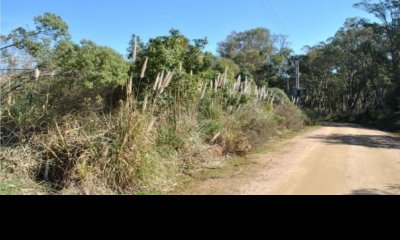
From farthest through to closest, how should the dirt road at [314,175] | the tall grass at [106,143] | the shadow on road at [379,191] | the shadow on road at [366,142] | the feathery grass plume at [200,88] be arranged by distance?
the shadow on road at [366,142] → the feathery grass plume at [200,88] → the dirt road at [314,175] → the shadow on road at [379,191] → the tall grass at [106,143]

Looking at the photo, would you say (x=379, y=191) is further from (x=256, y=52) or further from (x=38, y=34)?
(x=256, y=52)

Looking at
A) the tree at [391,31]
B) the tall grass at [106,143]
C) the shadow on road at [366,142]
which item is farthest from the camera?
the tree at [391,31]

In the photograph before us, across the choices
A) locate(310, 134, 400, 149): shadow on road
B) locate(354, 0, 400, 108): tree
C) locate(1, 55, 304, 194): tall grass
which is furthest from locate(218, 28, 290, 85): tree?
locate(1, 55, 304, 194): tall grass

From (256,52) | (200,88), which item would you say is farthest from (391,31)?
(200,88)

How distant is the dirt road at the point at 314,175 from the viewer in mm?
9125

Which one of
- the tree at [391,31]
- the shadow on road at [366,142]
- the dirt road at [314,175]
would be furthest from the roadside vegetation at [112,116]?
the tree at [391,31]

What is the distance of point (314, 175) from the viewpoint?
10727 millimetres

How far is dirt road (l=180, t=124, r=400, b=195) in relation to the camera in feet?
29.9

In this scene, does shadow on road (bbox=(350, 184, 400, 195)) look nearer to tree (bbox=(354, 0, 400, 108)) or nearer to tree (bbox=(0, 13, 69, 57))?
tree (bbox=(0, 13, 69, 57))

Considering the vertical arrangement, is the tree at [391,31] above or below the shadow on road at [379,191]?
above

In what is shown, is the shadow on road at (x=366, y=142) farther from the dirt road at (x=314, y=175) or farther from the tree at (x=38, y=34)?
the tree at (x=38, y=34)

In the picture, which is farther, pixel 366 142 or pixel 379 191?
pixel 366 142

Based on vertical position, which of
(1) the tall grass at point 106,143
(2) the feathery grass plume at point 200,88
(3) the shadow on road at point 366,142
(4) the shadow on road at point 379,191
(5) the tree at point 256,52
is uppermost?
(5) the tree at point 256,52
